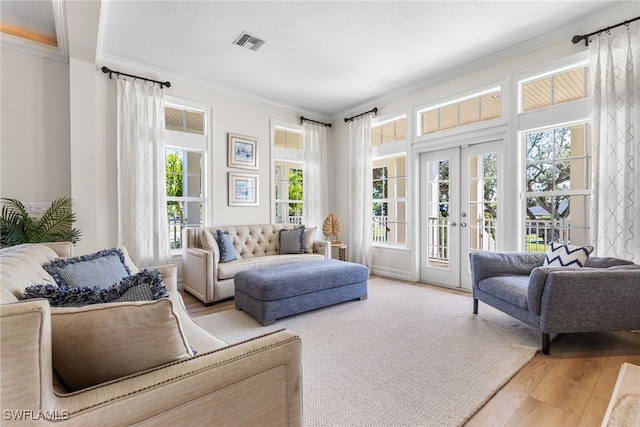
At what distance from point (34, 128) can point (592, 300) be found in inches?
215

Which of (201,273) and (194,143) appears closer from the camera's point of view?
(201,273)

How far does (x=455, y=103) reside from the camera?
4.12m

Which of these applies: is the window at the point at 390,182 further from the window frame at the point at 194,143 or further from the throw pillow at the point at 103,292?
the throw pillow at the point at 103,292

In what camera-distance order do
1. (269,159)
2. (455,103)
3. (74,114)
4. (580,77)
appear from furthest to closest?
(269,159)
(455,103)
(74,114)
(580,77)

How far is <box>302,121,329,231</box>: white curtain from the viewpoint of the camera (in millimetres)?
5445

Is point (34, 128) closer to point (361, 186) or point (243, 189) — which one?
point (243, 189)

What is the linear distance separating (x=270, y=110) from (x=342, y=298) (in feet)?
11.2

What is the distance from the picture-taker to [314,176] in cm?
550

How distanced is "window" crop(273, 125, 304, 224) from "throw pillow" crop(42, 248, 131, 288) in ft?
11.0

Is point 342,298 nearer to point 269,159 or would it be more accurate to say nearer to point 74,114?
point 269,159

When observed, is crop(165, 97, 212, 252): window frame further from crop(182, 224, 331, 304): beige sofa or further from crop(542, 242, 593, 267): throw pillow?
crop(542, 242, 593, 267): throw pillow

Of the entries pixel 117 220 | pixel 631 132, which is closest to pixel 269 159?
pixel 117 220

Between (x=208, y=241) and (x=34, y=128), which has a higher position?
(x=34, y=128)

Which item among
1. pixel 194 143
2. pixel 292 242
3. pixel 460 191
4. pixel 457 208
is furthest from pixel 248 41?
pixel 457 208
